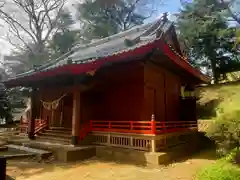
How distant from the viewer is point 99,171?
6992mm

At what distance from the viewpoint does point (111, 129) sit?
927 cm

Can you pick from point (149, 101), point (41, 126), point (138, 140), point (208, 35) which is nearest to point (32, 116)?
point (41, 126)

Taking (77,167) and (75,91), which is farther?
(75,91)

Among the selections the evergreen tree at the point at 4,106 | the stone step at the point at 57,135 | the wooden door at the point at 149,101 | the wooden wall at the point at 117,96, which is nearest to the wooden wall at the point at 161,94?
the wooden door at the point at 149,101

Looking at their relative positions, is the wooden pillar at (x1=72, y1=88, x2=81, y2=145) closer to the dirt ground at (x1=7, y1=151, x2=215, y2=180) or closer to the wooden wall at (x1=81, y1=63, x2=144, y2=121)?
the wooden wall at (x1=81, y1=63, x2=144, y2=121)

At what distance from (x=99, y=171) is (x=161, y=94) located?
5421mm

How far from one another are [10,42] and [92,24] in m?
11.6

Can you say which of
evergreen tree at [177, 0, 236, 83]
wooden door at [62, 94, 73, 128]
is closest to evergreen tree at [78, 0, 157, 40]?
evergreen tree at [177, 0, 236, 83]

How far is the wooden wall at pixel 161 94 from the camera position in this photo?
394 inches

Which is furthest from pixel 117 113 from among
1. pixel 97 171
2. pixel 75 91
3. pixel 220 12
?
pixel 220 12

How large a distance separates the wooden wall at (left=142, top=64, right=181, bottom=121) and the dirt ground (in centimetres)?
279

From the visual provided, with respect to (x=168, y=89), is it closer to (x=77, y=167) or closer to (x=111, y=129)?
(x=111, y=129)

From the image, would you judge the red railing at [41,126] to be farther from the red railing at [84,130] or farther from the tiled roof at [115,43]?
the red railing at [84,130]

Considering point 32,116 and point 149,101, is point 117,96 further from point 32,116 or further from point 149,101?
point 32,116
